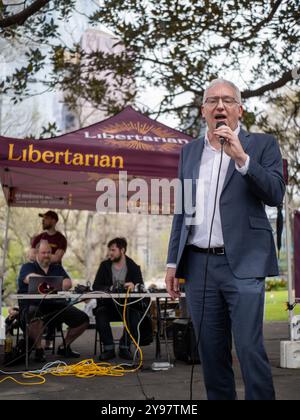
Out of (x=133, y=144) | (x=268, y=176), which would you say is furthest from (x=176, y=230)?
(x=133, y=144)

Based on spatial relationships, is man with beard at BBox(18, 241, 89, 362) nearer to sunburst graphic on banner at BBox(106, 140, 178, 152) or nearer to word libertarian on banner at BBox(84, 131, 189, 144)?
word libertarian on banner at BBox(84, 131, 189, 144)

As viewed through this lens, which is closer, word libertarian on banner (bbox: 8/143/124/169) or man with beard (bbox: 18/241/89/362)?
word libertarian on banner (bbox: 8/143/124/169)

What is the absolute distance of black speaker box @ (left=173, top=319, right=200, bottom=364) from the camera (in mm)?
6117

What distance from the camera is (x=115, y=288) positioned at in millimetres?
6207

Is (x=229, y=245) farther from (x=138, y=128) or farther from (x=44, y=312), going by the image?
(x=44, y=312)

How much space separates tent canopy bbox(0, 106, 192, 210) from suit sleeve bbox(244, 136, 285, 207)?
3.48 metres

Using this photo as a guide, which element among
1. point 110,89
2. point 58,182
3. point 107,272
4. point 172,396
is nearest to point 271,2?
point 110,89

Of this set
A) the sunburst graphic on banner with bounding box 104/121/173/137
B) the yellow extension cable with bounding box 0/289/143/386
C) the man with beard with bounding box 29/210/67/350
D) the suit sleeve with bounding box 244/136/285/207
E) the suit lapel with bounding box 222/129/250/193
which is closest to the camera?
the suit sleeve with bounding box 244/136/285/207

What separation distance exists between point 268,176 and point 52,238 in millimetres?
6326

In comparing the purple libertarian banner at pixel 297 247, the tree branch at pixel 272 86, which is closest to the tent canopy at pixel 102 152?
the purple libertarian banner at pixel 297 247

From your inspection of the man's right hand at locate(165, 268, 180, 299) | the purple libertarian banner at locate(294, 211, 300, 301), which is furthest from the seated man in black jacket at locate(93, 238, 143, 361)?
the man's right hand at locate(165, 268, 180, 299)

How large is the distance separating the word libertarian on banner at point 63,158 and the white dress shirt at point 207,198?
126 inches
